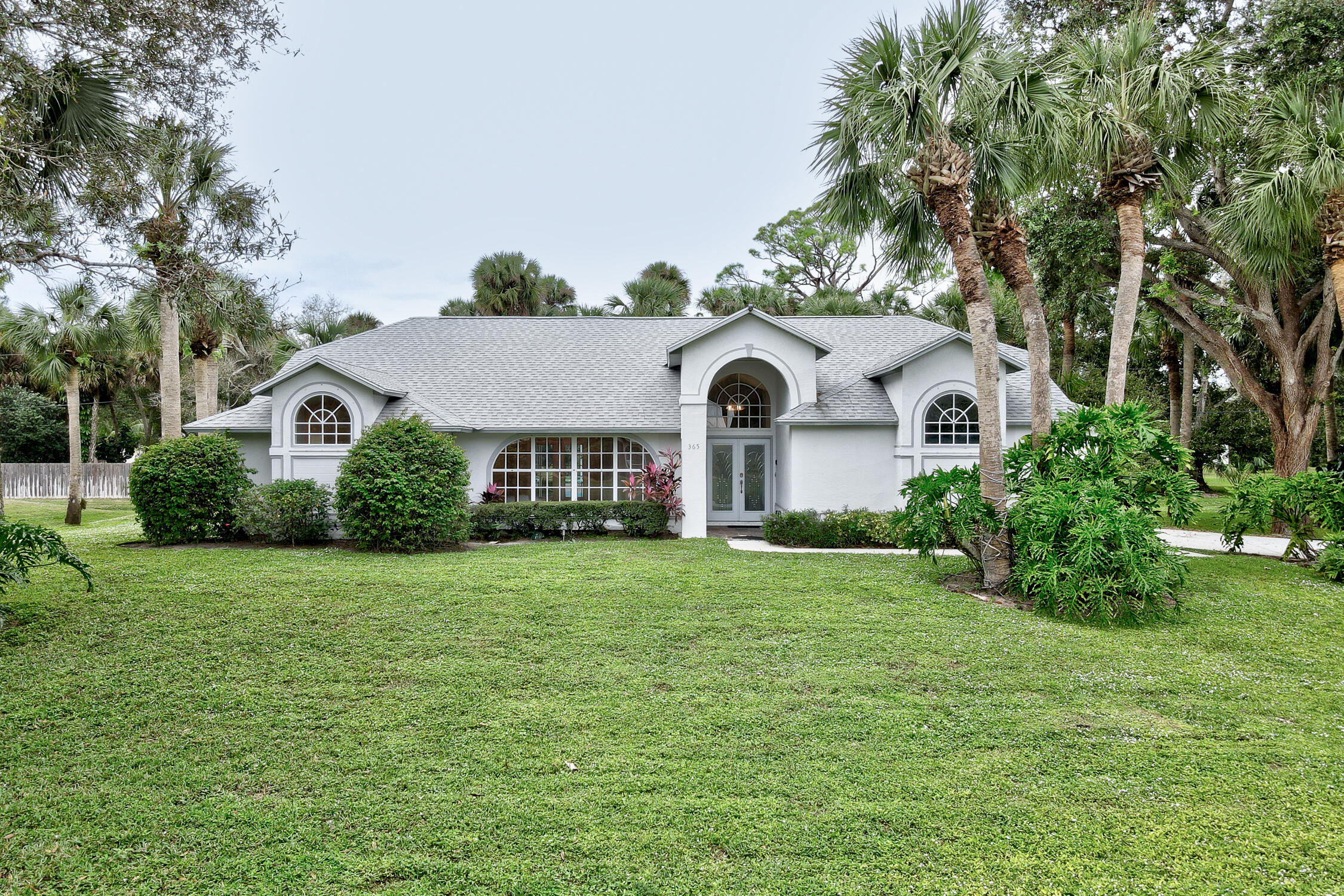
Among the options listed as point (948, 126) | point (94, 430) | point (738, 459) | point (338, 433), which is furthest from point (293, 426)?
point (94, 430)

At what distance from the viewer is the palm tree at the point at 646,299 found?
26.3 meters

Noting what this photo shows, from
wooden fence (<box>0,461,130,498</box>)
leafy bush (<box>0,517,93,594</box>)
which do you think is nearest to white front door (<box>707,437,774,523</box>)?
leafy bush (<box>0,517,93,594</box>)

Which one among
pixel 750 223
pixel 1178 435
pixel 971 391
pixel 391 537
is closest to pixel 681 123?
pixel 750 223

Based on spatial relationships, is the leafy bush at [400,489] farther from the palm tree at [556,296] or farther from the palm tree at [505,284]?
the palm tree at [505,284]

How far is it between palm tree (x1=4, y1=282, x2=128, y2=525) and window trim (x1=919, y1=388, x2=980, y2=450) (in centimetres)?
2325

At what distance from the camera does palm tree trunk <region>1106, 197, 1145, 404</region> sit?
1162cm

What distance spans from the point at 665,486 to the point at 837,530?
387 cm

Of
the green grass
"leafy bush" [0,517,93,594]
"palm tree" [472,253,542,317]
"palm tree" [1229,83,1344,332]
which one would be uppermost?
"palm tree" [472,253,542,317]

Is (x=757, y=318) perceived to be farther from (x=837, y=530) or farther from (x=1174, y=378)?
(x=1174, y=378)

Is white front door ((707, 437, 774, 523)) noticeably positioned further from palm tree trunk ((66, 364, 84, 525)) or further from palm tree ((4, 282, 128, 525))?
palm tree trunk ((66, 364, 84, 525))

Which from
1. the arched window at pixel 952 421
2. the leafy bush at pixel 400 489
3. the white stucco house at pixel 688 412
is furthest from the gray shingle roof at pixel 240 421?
the arched window at pixel 952 421

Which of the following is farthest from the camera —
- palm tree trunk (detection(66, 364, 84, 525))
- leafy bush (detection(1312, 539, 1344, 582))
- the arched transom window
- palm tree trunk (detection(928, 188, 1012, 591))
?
palm tree trunk (detection(66, 364, 84, 525))

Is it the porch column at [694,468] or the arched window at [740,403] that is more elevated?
the arched window at [740,403]

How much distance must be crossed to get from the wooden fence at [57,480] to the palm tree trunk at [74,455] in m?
7.03
